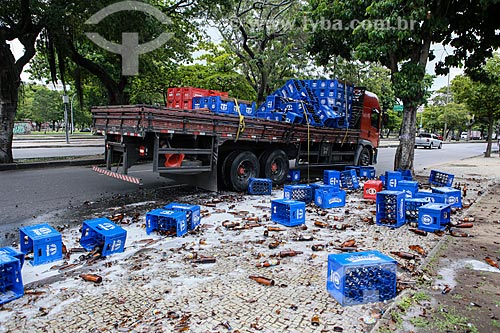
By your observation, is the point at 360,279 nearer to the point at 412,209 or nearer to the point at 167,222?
the point at 167,222

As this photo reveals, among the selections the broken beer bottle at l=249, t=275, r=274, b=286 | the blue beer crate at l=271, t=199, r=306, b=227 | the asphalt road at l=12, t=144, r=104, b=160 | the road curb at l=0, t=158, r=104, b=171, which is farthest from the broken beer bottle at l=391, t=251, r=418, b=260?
the asphalt road at l=12, t=144, r=104, b=160

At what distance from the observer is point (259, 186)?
863cm

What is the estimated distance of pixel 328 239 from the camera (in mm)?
5238

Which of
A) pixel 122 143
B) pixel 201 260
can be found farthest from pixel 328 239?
pixel 122 143

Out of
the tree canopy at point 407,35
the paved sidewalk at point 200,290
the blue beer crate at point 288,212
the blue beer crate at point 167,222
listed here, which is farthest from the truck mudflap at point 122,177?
the tree canopy at point 407,35

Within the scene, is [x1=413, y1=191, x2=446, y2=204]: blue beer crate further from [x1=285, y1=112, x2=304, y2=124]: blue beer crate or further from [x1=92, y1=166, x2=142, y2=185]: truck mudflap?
[x1=92, y1=166, x2=142, y2=185]: truck mudflap

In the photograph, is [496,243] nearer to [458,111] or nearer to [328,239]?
[328,239]

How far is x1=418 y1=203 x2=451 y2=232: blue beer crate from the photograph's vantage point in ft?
18.1

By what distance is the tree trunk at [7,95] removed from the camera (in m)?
11.4

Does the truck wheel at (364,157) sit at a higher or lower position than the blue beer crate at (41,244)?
higher

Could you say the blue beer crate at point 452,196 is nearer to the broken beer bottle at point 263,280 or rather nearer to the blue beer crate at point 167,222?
the broken beer bottle at point 263,280

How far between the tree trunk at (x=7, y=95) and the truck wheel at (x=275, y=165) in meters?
9.08

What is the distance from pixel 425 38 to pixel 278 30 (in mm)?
8419

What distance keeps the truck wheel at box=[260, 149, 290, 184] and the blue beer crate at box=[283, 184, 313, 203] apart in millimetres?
2168
